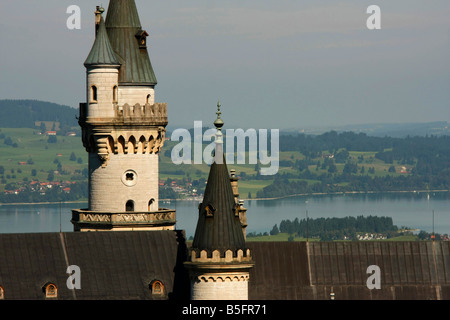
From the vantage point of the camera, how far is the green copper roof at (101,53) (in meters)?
91.0

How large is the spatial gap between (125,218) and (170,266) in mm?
8799

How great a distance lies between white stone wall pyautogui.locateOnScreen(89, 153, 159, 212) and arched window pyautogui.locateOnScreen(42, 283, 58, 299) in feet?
38.4

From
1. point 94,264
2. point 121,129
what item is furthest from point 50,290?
point 121,129

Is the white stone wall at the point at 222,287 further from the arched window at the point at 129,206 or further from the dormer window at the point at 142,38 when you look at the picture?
the dormer window at the point at 142,38

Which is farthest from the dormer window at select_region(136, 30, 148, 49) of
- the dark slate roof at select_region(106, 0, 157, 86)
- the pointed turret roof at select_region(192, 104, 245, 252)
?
the pointed turret roof at select_region(192, 104, 245, 252)

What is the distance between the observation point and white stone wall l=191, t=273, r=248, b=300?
7525 cm

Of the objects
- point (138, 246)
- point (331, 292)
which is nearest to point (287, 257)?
point (331, 292)

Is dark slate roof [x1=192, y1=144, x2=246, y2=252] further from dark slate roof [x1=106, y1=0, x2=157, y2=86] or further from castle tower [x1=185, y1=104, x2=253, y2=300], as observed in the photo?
dark slate roof [x1=106, y1=0, x2=157, y2=86]

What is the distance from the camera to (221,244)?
7538cm

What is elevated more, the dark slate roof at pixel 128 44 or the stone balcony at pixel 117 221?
the dark slate roof at pixel 128 44

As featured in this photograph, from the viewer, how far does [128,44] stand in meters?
92.8

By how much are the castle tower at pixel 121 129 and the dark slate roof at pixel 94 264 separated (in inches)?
289

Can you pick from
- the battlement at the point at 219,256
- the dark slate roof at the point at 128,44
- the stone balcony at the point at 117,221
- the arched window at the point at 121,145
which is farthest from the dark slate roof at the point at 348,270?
the dark slate roof at the point at 128,44
